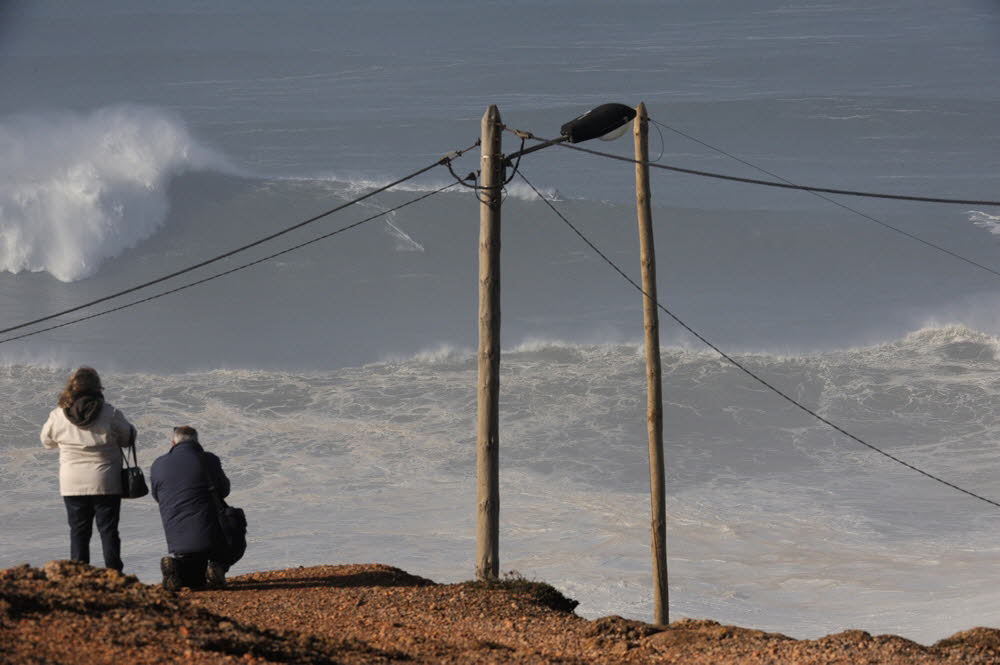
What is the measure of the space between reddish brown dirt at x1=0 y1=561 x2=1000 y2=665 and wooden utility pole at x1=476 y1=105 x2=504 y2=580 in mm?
653

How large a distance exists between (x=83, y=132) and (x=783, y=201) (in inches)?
1042

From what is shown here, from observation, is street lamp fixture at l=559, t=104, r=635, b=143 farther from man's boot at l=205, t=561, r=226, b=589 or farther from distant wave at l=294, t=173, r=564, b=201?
distant wave at l=294, t=173, r=564, b=201

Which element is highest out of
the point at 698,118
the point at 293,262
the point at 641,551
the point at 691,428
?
the point at 698,118

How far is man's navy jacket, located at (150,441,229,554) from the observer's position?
8.93 m

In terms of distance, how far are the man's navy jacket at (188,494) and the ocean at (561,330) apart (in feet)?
27.1

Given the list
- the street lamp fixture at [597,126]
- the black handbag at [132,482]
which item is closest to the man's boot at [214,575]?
the black handbag at [132,482]

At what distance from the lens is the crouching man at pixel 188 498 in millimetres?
8930

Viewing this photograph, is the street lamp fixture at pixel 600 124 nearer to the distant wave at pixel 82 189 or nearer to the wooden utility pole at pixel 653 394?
the wooden utility pole at pixel 653 394

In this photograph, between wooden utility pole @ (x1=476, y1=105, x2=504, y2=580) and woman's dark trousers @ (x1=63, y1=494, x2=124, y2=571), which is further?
wooden utility pole @ (x1=476, y1=105, x2=504, y2=580)

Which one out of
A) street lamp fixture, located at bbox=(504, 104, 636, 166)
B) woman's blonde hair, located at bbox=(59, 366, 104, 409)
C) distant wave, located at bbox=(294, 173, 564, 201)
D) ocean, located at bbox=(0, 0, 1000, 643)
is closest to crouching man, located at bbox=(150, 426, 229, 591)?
woman's blonde hair, located at bbox=(59, 366, 104, 409)

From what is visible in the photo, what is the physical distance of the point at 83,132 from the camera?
158 ft

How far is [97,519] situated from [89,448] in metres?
0.51

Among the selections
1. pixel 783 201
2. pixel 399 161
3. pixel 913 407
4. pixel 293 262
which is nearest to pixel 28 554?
pixel 913 407

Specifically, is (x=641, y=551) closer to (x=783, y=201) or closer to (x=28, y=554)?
(x=28, y=554)
